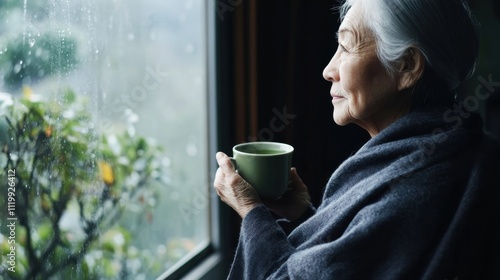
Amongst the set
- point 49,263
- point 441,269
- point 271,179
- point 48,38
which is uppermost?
point 48,38

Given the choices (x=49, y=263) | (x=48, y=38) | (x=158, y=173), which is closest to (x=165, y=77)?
(x=158, y=173)

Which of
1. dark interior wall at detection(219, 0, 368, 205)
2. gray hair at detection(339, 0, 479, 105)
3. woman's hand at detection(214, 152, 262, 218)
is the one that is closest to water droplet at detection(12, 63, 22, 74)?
woman's hand at detection(214, 152, 262, 218)

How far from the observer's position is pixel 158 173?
173 cm

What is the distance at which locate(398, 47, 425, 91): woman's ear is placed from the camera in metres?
0.95

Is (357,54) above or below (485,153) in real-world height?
above

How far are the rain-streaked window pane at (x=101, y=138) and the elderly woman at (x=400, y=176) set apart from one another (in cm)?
43

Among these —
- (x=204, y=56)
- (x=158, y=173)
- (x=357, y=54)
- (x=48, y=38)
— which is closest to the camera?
(x=357, y=54)

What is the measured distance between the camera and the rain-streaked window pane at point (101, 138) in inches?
43.3

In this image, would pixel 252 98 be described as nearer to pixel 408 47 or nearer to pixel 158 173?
pixel 158 173

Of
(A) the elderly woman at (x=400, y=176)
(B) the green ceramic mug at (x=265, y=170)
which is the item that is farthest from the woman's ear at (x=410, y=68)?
(B) the green ceramic mug at (x=265, y=170)

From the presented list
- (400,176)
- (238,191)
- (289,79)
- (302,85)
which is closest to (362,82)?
(400,176)

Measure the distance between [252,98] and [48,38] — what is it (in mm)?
882

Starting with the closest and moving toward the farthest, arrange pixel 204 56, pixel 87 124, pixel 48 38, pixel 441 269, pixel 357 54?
pixel 441 269 < pixel 357 54 < pixel 48 38 < pixel 87 124 < pixel 204 56

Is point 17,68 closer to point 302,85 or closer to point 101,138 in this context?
point 101,138
